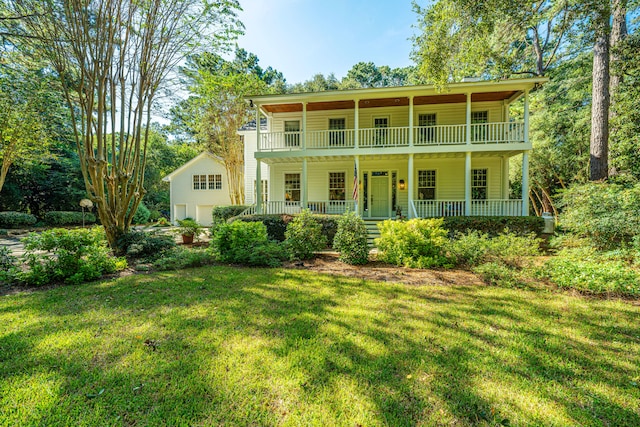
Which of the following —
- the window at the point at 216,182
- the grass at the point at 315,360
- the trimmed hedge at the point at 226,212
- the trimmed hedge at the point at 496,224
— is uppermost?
the window at the point at 216,182

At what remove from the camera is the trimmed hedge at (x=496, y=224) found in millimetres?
9438

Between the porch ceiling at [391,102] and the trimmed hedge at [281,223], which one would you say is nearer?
the trimmed hedge at [281,223]

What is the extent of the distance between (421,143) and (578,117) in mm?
9234

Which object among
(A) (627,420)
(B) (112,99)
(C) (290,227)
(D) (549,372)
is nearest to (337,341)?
(D) (549,372)

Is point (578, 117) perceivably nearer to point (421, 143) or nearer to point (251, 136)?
point (421, 143)

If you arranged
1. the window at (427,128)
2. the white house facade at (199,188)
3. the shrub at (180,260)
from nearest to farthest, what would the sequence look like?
the shrub at (180,260), the window at (427,128), the white house facade at (199,188)

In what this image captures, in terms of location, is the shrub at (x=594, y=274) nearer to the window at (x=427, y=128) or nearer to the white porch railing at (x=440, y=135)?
the white porch railing at (x=440, y=135)

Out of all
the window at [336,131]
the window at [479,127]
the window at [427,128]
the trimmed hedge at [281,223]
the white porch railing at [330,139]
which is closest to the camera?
the trimmed hedge at [281,223]

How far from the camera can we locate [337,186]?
13.7 meters

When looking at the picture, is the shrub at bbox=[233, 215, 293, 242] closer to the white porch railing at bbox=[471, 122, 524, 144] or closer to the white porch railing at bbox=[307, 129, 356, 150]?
the white porch railing at bbox=[307, 129, 356, 150]

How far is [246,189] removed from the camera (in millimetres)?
17781

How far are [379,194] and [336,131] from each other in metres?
3.84

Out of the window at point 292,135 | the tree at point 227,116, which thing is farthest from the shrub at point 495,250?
the tree at point 227,116

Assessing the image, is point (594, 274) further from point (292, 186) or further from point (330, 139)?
point (292, 186)
